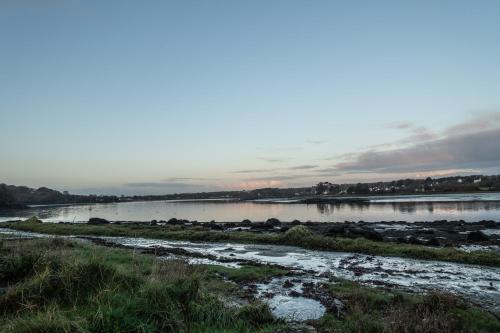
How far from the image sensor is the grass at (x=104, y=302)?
236 inches

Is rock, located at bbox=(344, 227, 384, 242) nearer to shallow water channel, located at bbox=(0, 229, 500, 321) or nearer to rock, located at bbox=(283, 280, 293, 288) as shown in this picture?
shallow water channel, located at bbox=(0, 229, 500, 321)

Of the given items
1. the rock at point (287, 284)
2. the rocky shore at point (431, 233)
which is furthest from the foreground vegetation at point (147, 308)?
the rocky shore at point (431, 233)

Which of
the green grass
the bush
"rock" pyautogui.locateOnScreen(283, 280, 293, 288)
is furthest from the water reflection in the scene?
"rock" pyautogui.locateOnScreen(283, 280, 293, 288)

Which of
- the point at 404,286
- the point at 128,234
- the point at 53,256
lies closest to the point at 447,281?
the point at 404,286

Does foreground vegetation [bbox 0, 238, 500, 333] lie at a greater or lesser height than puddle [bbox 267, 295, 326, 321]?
greater

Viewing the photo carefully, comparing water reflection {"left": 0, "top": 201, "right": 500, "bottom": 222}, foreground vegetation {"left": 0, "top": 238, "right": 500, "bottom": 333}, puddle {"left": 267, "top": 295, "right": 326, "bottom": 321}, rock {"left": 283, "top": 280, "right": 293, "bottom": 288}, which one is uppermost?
foreground vegetation {"left": 0, "top": 238, "right": 500, "bottom": 333}

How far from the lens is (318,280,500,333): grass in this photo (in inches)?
303

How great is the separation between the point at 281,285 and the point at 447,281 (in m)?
7.20

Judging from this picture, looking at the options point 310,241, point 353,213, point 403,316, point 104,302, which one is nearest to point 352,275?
point 403,316

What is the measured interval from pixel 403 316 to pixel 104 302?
6193 millimetres

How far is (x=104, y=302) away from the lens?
23.1 ft

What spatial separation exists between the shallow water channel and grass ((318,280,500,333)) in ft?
3.34

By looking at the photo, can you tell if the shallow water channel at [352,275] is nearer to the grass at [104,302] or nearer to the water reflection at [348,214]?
the grass at [104,302]

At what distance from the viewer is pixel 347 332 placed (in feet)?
25.4
